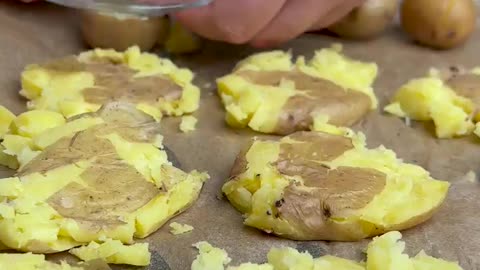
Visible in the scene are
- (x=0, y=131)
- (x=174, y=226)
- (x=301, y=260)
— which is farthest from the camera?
(x=0, y=131)

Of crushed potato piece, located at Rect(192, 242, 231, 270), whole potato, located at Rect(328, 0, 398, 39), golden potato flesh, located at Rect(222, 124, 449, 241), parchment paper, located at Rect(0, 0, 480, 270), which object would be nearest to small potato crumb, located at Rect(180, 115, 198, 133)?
parchment paper, located at Rect(0, 0, 480, 270)

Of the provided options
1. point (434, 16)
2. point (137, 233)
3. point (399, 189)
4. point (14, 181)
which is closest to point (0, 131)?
point (14, 181)

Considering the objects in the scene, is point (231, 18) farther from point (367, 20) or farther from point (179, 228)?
point (179, 228)

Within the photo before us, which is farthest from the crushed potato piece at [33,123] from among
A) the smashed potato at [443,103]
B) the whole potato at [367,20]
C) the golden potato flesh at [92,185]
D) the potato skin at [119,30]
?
the whole potato at [367,20]

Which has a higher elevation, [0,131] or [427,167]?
[0,131]

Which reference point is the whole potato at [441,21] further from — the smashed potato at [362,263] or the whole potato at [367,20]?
the smashed potato at [362,263]

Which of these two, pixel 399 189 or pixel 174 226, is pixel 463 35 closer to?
pixel 399 189
